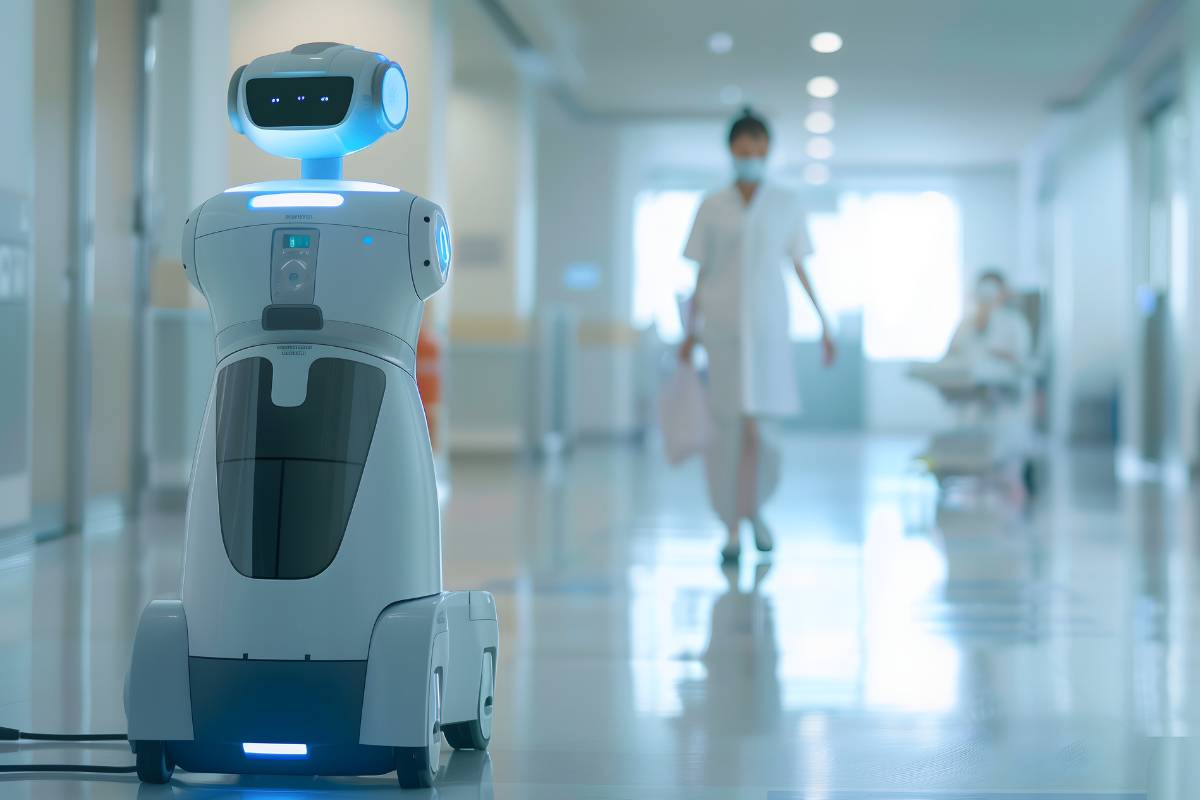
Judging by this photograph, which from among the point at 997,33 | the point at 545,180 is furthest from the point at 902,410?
the point at 997,33

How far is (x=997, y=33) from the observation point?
11008 mm

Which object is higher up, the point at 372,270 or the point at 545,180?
the point at 545,180

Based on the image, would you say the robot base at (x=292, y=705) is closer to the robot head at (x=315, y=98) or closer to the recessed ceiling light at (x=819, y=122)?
the robot head at (x=315, y=98)

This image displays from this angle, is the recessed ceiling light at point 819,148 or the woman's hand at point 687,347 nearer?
the woman's hand at point 687,347

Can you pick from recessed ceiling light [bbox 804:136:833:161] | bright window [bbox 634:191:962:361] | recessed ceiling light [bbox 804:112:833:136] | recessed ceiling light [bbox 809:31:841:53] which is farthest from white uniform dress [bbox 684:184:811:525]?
bright window [bbox 634:191:962:361]

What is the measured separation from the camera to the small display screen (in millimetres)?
2086

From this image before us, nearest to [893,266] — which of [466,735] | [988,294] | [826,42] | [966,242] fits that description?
[966,242]

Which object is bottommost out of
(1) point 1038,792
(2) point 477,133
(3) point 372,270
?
(1) point 1038,792

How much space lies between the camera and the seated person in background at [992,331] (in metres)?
8.25

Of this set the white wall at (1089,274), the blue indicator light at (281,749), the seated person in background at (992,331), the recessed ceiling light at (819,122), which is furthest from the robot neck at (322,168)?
the white wall at (1089,274)

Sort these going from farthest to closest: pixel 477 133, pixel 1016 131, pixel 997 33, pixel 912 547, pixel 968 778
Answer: pixel 1016 131 → pixel 477 133 → pixel 997 33 → pixel 912 547 → pixel 968 778

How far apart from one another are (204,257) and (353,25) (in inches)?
58.7

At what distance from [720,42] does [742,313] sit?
7094 millimetres

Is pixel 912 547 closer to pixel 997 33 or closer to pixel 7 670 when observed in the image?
pixel 7 670
